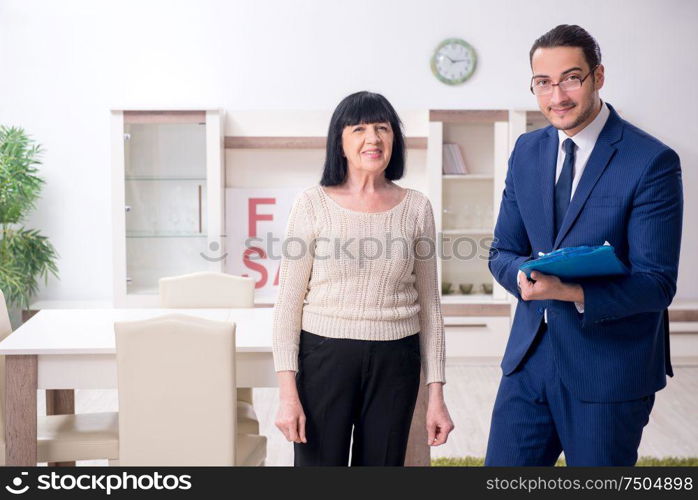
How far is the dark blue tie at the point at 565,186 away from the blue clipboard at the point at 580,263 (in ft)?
0.55

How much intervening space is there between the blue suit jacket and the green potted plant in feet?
12.2

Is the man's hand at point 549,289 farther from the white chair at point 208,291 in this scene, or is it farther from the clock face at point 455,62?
the clock face at point 455,62

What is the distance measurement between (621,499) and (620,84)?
4.12 metres

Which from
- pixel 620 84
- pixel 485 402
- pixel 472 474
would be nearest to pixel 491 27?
pixel 620 84

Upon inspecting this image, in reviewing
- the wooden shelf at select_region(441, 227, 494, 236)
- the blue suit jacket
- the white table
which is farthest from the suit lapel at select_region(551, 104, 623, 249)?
the wooden shelf at select_region(441, 227, 494, 236)

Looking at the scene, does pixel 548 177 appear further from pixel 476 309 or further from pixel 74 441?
pixel 476 309

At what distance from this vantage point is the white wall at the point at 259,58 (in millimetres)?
5176

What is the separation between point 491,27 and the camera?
5211mm

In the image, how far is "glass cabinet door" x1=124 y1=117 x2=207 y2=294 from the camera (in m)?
4.93

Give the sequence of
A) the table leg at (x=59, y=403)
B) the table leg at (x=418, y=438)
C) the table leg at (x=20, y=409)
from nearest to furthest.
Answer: the table leg at (x=20, y=409)
the table leg at (x=418, y=438)
the table leg at (x=59, y=403)

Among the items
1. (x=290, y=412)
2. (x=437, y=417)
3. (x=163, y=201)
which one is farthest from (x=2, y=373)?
(x=163, y=201)

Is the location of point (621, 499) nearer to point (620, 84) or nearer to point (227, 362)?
point (227, 362)

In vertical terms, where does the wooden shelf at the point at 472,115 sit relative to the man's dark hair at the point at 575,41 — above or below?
above

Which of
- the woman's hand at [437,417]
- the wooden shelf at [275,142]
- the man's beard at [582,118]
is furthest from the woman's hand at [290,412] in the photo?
the wooden shelf at [275,142]
